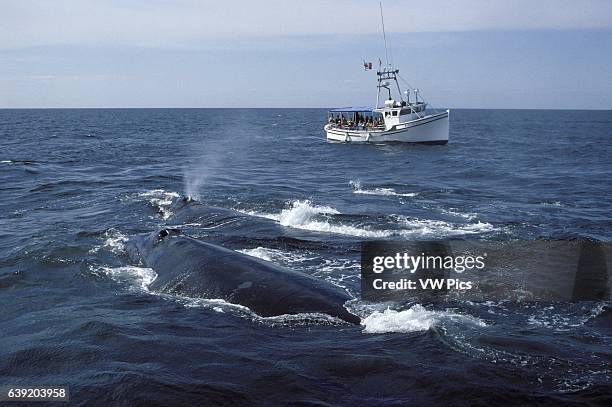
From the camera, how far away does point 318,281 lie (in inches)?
547

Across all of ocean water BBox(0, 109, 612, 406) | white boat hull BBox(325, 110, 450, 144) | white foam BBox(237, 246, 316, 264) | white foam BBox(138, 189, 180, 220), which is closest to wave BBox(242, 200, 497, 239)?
ocean water BBox(0, 109, 612, 406)

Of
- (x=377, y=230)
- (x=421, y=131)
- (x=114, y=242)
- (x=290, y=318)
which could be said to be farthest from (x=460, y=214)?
(x=421, y=131)

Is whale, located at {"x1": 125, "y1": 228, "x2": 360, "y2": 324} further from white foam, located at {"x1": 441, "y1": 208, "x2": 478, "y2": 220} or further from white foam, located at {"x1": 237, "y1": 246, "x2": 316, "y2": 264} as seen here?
white foam, located at {"x1": 441, "y1": 208, "x2": 478, "y2": 220}

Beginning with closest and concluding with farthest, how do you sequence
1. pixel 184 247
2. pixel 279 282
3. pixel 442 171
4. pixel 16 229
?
pixel 279 282 < pixel 184 247 < pixel 16 229 < pixel 442 171

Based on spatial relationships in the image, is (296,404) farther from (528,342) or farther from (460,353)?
(528,342)

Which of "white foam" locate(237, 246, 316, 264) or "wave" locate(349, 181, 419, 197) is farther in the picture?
"wave" locate(349, 181, 419, 197)

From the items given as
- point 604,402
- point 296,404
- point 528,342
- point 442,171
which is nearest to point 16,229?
point 296,404

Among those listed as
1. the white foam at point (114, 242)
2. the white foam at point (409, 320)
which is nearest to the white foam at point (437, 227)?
the white foam at point (409, 320)

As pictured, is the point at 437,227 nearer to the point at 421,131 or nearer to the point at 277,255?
the point at 277,255

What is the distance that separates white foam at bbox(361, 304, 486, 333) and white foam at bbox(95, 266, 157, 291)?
6.19 m

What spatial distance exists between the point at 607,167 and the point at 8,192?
42805mm

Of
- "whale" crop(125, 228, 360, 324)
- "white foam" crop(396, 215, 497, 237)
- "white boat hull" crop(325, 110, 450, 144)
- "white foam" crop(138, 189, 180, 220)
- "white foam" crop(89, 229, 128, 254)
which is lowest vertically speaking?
"white foam" crop(396, 215, 497, 237)

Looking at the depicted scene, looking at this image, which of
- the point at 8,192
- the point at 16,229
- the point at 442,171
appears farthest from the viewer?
the point at 442,171

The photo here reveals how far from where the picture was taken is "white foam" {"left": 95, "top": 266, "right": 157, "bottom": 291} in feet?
50.3
